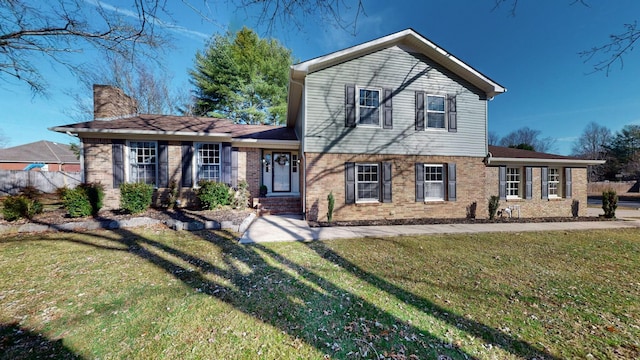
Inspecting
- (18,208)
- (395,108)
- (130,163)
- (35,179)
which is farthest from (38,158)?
(395,108)

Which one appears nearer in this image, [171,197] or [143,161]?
[171,197]

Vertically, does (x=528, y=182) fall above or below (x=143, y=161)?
below

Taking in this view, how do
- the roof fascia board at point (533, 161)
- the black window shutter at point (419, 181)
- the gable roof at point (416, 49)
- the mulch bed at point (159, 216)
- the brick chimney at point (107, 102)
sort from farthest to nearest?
the roof fascia board at point (533, 161) < the brick chimney at point (107, 102) < the black window shutter at point (419, 181) < the gable roof at point (416, 49) < the mulch bed at point (159, 216)

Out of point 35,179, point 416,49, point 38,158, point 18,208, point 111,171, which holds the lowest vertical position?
point 18,208

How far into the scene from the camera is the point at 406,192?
9289mm

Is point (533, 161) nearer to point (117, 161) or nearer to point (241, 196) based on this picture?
point (241, 196)

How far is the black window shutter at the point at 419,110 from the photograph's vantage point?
9312 mm

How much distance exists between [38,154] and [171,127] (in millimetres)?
31347

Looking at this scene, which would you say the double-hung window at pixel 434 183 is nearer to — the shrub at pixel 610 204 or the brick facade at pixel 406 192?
the brick facade at pixel 406 192

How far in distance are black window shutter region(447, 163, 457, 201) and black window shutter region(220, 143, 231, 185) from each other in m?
9.36

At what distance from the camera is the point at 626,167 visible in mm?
30797

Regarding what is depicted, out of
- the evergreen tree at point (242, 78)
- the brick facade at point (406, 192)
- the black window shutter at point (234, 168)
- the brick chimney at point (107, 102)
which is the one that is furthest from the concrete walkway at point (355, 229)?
the evergreen tree at point (242, 78)

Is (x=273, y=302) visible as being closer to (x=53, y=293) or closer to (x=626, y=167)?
(x=53, y=293)

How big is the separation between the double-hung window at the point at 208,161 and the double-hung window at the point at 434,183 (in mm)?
8985
